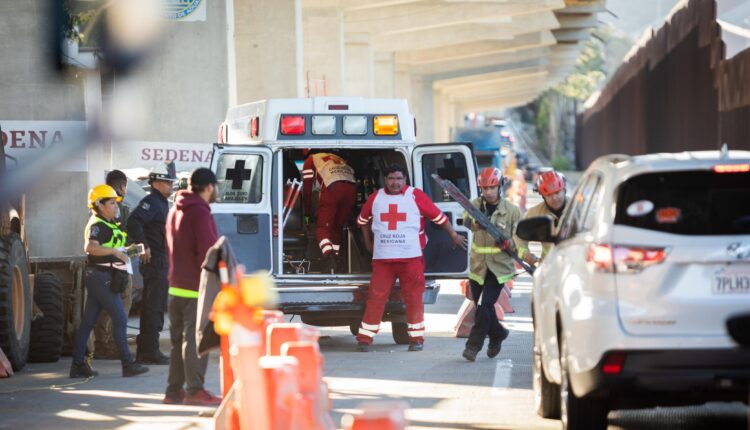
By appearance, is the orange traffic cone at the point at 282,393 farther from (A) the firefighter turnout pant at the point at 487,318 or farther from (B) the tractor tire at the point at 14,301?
(B) the tractor tire at the point at 14,301

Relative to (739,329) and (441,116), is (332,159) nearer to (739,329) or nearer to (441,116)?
(739,329)

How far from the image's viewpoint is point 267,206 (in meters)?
15.5

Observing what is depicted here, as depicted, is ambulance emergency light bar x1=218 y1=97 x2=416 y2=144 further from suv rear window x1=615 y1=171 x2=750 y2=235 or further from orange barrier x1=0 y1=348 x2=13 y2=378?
suv rear window x1=615 y1=171 x2=750 y2=235

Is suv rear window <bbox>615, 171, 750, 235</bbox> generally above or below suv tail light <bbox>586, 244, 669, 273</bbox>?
above

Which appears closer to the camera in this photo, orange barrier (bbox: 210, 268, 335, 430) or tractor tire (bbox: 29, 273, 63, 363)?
orange barrier (bbox: 210, 268, 335, 430)

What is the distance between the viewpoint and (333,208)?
54.0ft

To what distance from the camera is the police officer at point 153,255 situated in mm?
14328

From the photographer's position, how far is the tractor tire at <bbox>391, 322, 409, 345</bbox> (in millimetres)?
16328

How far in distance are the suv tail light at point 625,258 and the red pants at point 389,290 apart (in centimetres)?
713

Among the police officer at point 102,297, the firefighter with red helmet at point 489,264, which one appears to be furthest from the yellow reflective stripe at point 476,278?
the police officer at point 102,297

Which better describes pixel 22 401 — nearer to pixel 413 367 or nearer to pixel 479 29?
pixel 413 367

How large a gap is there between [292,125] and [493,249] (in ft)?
8.94

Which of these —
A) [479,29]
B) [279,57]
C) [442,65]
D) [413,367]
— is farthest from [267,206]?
[442,65]

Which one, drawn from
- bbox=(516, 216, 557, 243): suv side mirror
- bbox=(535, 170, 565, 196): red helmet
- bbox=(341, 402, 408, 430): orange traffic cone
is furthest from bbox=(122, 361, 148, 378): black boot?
bbox=(341, 402, 408, 430): orange traffic cone
